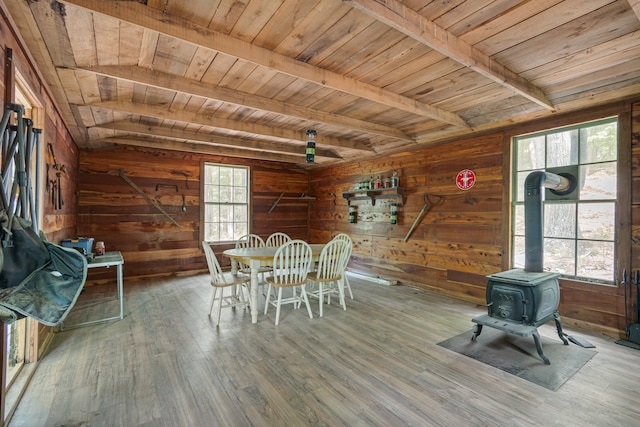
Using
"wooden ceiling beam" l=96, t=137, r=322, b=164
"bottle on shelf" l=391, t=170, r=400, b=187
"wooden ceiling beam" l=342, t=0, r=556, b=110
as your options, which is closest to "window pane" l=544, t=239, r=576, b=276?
"wooden ceiling beam" l=342, t=0, r=556, b=110

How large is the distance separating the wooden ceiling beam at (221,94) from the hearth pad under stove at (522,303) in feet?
7.91

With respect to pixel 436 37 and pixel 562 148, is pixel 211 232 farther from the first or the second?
pixel 562 148

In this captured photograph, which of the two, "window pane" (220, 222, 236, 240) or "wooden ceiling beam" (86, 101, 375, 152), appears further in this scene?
"window pane" (220, 222, 236, 240)

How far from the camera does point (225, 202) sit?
20.8ft

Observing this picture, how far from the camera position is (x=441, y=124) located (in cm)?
415

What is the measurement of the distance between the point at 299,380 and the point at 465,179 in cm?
351

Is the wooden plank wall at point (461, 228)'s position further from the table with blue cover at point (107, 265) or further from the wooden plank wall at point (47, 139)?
the wooden plank wall at point (47, 139)

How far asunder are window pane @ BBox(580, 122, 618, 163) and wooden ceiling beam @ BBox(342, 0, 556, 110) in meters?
1.13

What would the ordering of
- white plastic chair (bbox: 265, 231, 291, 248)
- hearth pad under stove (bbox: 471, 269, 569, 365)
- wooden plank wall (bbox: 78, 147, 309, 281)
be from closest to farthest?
hearth pad under stove (bbox: 471, 269, 569, 365) → white plastic chair (bbox: 265, 231, 291, 248) → wooden plank wall (bbox: 78, 147, 309, 281)

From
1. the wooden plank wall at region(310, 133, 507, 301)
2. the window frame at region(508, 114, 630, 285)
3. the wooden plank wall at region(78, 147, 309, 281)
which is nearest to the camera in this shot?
the window frame at region(508, 114, 630, 285)

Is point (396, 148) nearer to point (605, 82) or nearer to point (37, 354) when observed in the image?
point (605, 82)

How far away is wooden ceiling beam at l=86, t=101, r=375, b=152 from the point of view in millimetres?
3248

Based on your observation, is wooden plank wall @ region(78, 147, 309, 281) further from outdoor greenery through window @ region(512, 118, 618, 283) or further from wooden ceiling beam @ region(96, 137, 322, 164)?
outdoor greenery through window @ region(512, 118, 618, 283)

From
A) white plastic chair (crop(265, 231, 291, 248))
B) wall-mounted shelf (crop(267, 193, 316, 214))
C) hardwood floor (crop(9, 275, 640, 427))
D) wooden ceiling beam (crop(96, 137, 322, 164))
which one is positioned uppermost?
wooden ceiling beam (crop(96, 137, 322, 164))
